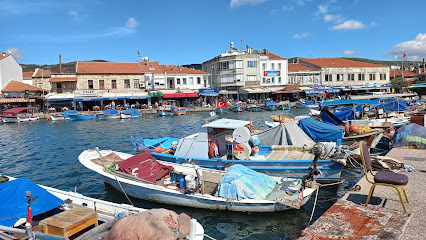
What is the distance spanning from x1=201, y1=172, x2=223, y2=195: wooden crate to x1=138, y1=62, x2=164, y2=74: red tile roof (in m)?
45.9

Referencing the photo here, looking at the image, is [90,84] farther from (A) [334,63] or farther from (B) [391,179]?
(B) [391,179]

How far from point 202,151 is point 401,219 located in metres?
8.06

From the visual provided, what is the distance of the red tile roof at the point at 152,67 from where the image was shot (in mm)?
53906

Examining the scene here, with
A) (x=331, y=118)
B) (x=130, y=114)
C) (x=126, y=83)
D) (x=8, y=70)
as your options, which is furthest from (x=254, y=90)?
(x=8, y=70)

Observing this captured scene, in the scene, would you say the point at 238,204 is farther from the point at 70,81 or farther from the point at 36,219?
the point at 70,81

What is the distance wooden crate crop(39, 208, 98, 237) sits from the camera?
627 cm

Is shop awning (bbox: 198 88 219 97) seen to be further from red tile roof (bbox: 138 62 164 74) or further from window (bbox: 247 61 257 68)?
red tile roof (bbox: 138 62 164 74)

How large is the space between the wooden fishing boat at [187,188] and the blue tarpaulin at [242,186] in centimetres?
12

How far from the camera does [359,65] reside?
2473 inches

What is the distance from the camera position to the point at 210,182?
32.0ft

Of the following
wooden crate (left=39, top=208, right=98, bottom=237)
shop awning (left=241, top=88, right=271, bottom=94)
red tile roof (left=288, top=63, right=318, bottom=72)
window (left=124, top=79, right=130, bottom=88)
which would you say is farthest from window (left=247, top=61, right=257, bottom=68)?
wooden crate (left=39, top=208, right=98, bottom=237)

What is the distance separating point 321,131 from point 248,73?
4079 cm

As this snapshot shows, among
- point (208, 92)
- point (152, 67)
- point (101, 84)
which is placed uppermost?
point (152, 67)

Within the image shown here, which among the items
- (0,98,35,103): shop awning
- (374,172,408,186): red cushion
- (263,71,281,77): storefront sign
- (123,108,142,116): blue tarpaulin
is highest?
(263,71,281,77): storefront sign
